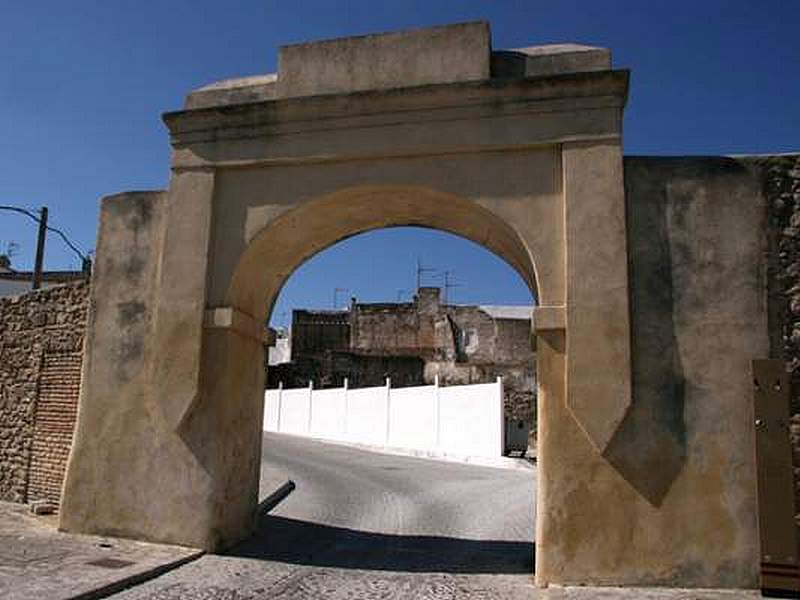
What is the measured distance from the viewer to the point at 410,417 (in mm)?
22984

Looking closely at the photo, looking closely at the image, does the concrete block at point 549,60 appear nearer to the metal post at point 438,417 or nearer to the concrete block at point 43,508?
the concrete block at point 43,508

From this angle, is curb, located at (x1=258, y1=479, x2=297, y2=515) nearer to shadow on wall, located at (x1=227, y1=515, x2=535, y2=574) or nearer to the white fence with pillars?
shadow on wall, located at (x1=227, y1=515, x2=535, y2=574)

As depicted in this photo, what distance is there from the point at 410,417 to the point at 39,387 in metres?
14.0

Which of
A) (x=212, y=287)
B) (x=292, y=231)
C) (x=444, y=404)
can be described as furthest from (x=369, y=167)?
(x=444, y=404)

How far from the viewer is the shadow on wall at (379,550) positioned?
7469 millimetres

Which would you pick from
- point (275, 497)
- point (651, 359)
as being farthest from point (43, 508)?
point (651, 359)

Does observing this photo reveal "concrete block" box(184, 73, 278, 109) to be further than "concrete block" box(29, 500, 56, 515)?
No

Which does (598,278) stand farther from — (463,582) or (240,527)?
(240,527)

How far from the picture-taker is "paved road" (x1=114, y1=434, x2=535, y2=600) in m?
6.39

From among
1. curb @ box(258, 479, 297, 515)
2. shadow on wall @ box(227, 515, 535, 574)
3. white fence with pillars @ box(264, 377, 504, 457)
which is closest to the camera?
shadow on wall @ box(227, 515, 535, 574)

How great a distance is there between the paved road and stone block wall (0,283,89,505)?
291 centimetres

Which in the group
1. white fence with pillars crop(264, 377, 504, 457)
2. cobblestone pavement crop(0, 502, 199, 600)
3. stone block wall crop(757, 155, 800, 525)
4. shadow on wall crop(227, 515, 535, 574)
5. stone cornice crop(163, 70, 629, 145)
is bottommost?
shadow on wall crop(227, 515, 535, 574)

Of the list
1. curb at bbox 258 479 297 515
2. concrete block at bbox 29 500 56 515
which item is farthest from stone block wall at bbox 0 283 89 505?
curb at bbox 258 479 297 515

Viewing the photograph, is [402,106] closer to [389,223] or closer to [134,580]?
[389,223]
